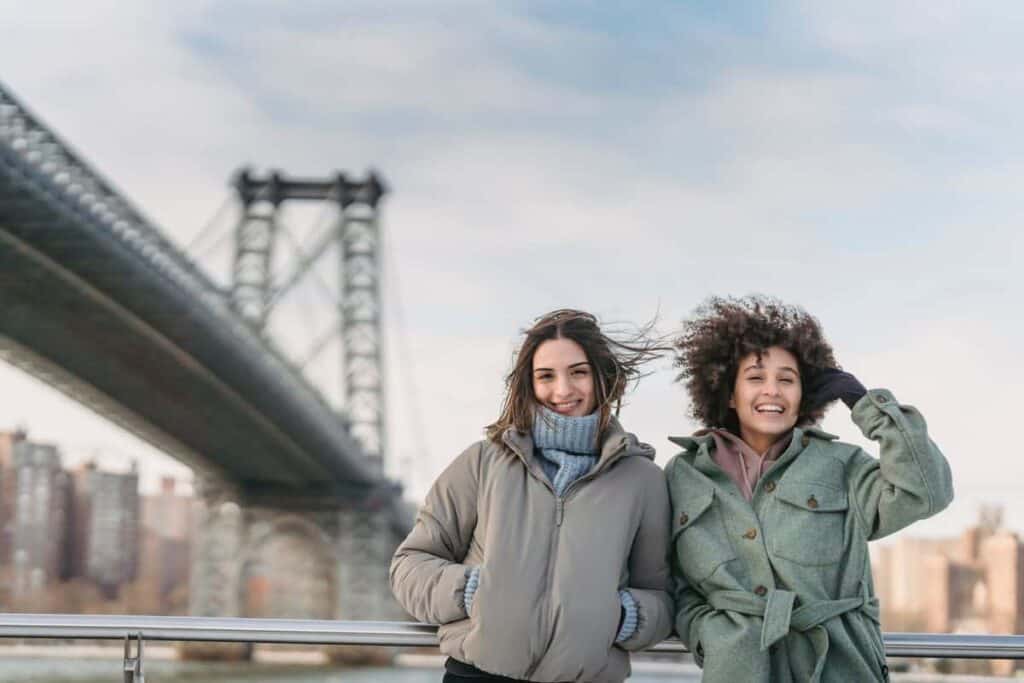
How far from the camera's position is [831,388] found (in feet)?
8.03

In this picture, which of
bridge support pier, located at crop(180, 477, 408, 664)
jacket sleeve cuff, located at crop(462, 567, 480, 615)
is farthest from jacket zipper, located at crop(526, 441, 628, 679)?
bridge support pier, located at crop(180, 477, 408, 664)

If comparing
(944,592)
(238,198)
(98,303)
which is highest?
(238,198)

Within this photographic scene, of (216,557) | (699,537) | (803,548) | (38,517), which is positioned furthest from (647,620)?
(38,517)

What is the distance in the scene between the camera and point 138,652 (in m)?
2.59

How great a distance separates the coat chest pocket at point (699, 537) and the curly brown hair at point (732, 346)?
21 centimetres

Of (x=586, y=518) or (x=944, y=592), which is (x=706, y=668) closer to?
(x=586, y=518)

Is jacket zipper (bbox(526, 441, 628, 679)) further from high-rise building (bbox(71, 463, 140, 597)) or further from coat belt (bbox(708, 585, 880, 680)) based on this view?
high-rise building (bbox(71, 463, 140, 597))

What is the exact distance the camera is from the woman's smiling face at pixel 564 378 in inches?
97.4

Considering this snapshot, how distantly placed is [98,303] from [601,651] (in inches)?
609

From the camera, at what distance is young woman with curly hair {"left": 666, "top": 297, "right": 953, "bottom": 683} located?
2303mm

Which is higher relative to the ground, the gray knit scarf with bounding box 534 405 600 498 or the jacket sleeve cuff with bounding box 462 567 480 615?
the gray knit scarf with bounding box 534 405 600 498

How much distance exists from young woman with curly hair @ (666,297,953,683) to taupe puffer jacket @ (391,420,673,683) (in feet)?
0.25

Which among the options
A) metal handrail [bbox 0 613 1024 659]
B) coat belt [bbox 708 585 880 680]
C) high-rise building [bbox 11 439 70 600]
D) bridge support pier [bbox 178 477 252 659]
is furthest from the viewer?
high-rise building [bbox 11 439 70 600]

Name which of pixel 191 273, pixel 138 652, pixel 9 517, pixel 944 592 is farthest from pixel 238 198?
pixel 138 652
